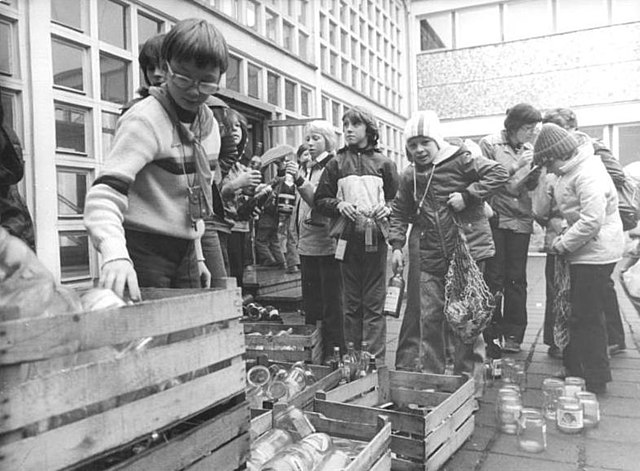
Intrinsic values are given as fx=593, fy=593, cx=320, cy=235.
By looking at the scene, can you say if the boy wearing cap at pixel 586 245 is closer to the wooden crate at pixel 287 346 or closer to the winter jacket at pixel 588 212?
the winter jacket at pixel 588 212

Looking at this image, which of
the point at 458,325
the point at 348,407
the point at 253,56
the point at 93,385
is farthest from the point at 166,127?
the point at 253,56

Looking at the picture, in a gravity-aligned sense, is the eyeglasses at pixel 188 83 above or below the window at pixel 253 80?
below

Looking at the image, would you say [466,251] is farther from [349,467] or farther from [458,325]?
[349,467]

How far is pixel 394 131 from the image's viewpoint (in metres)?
8.83

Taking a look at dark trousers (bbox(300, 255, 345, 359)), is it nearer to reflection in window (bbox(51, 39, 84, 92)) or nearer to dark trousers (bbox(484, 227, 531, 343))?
dark trousers (bbox(484, 227, 531, 343))

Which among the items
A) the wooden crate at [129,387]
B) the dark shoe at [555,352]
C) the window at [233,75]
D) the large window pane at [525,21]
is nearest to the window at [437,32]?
the large window pane at [525,21]

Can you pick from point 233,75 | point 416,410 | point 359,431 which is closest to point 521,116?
Answer: point 416,410

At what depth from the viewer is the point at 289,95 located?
681 centimetres

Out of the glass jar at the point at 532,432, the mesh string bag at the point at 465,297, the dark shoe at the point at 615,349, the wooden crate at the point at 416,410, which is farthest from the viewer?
the dark shoe at the point at 615,349

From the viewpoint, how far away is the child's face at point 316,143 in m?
4.16

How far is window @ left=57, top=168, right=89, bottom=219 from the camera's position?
3.50 m

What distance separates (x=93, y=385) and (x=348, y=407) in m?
1.45

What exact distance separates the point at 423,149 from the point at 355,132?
55 centimetres

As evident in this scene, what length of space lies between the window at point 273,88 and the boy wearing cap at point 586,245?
368 cm
